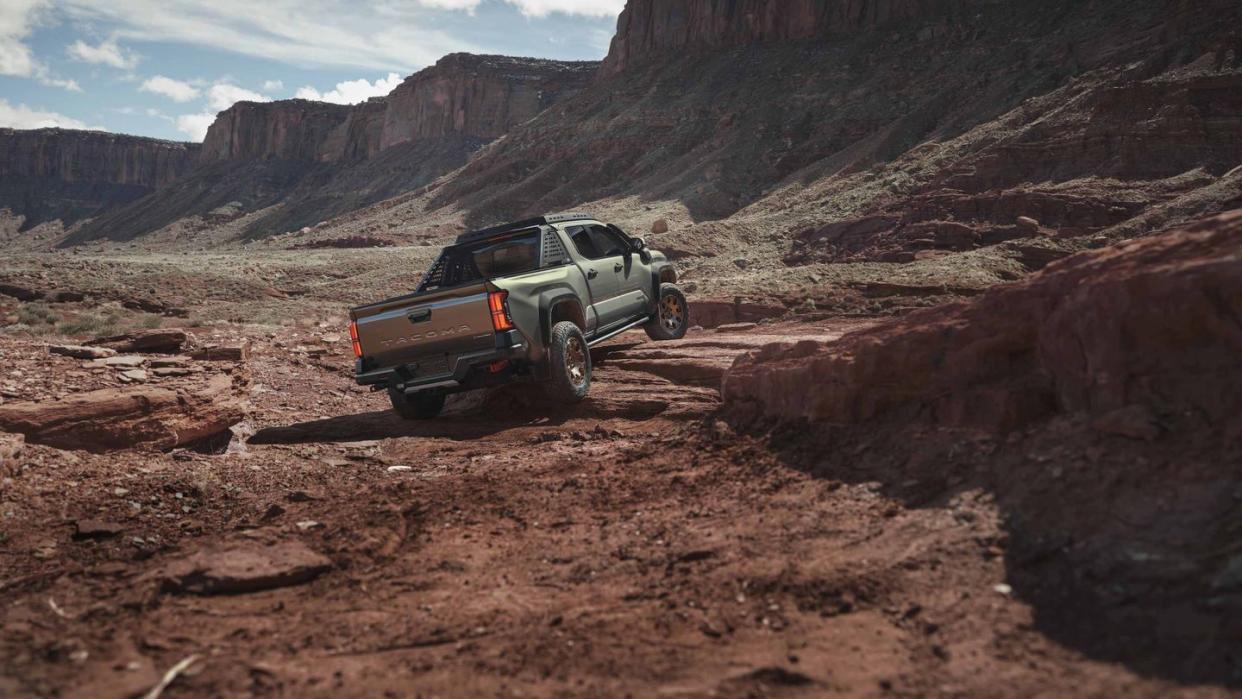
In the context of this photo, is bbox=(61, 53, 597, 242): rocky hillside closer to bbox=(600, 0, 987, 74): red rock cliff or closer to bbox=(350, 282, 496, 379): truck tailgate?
bbox=(600, 0, 987, 74): red rock cliff

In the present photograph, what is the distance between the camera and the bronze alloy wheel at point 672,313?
11156 millimetres

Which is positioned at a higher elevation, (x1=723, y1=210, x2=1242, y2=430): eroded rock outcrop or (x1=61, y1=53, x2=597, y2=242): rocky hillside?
(x1=61, y1=53, x2=597, y2=242): rocky hillside

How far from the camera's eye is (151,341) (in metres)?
9.15

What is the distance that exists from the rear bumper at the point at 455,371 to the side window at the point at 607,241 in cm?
255

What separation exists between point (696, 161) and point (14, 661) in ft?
142

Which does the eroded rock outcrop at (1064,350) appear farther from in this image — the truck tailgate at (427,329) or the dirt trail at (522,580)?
the truck tailgate at (427,329)

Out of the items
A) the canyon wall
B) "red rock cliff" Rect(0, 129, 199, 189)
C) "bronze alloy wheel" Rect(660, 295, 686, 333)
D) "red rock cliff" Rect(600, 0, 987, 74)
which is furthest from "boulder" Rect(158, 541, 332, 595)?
"red rock cliff" Rect(0, 129, 199, 189)

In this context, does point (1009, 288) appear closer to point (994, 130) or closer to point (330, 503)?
point (330, 503)

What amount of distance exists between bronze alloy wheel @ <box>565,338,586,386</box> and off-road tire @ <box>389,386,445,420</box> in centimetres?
134

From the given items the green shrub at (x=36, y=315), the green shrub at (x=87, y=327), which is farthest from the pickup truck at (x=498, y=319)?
the green shrub at (x=36, y=315)

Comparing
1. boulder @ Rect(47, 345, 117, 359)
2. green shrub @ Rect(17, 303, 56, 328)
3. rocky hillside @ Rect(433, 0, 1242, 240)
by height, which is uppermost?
rocky hillside @ Rect(433, 0, 1242, 240)

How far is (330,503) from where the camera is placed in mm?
5727

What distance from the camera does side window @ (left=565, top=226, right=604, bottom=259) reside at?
941 centimetres

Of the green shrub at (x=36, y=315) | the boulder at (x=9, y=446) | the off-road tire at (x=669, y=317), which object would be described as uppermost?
the off-road tire at (x=669, y=317)
